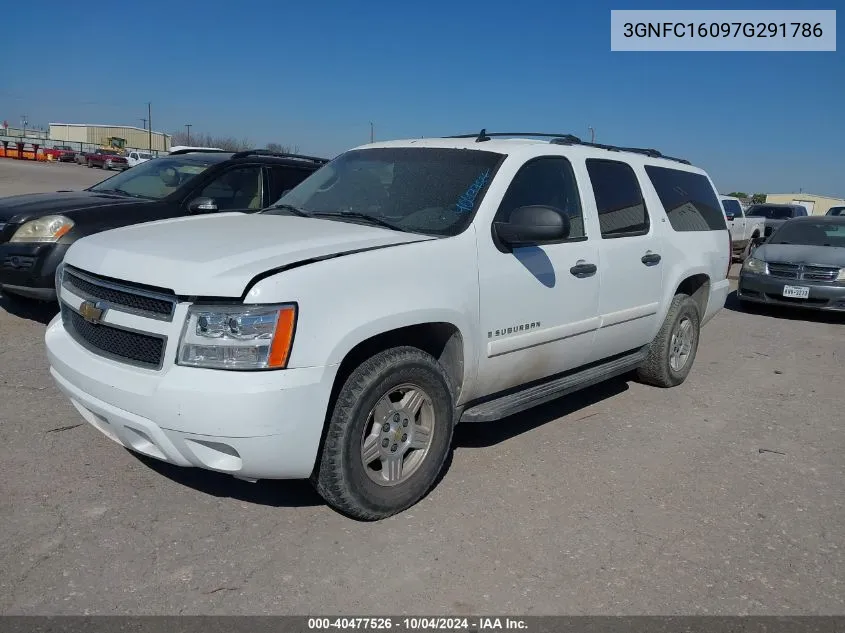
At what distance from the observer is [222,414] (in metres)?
2.83

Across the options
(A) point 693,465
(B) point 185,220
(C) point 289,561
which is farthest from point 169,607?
(A) point 693,465

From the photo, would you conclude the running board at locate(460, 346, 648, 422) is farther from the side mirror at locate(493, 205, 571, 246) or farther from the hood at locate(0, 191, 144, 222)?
the hood at locate(0, 191, 144, 222)

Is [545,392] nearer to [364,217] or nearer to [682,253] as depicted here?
[364,217]

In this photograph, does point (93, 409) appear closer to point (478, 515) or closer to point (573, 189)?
point (478, 515)

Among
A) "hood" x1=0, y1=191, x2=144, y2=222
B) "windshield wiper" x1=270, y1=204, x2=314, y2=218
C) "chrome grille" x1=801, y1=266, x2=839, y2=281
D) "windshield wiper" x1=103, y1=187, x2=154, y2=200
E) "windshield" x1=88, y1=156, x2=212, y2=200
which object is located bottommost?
"chrome grille" x1=801, y1=266, x2=839, y2=281

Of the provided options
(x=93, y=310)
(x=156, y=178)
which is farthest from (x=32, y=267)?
(x=93, y=310)

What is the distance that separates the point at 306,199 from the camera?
458 centimetres

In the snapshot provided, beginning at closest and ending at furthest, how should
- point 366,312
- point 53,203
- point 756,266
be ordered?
point 366,312, point 53,203, point 756,266

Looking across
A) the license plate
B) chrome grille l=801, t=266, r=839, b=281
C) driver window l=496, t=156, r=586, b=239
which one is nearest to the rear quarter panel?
driver window l=496, t=156, r=586, b=239

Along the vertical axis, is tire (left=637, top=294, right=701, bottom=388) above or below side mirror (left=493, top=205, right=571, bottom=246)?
below

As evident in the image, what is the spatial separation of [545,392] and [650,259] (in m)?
1.50

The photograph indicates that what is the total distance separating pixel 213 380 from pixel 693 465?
301 centimetres

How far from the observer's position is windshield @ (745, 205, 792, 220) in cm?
2265

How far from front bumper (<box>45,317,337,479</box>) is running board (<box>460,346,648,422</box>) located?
115cm
